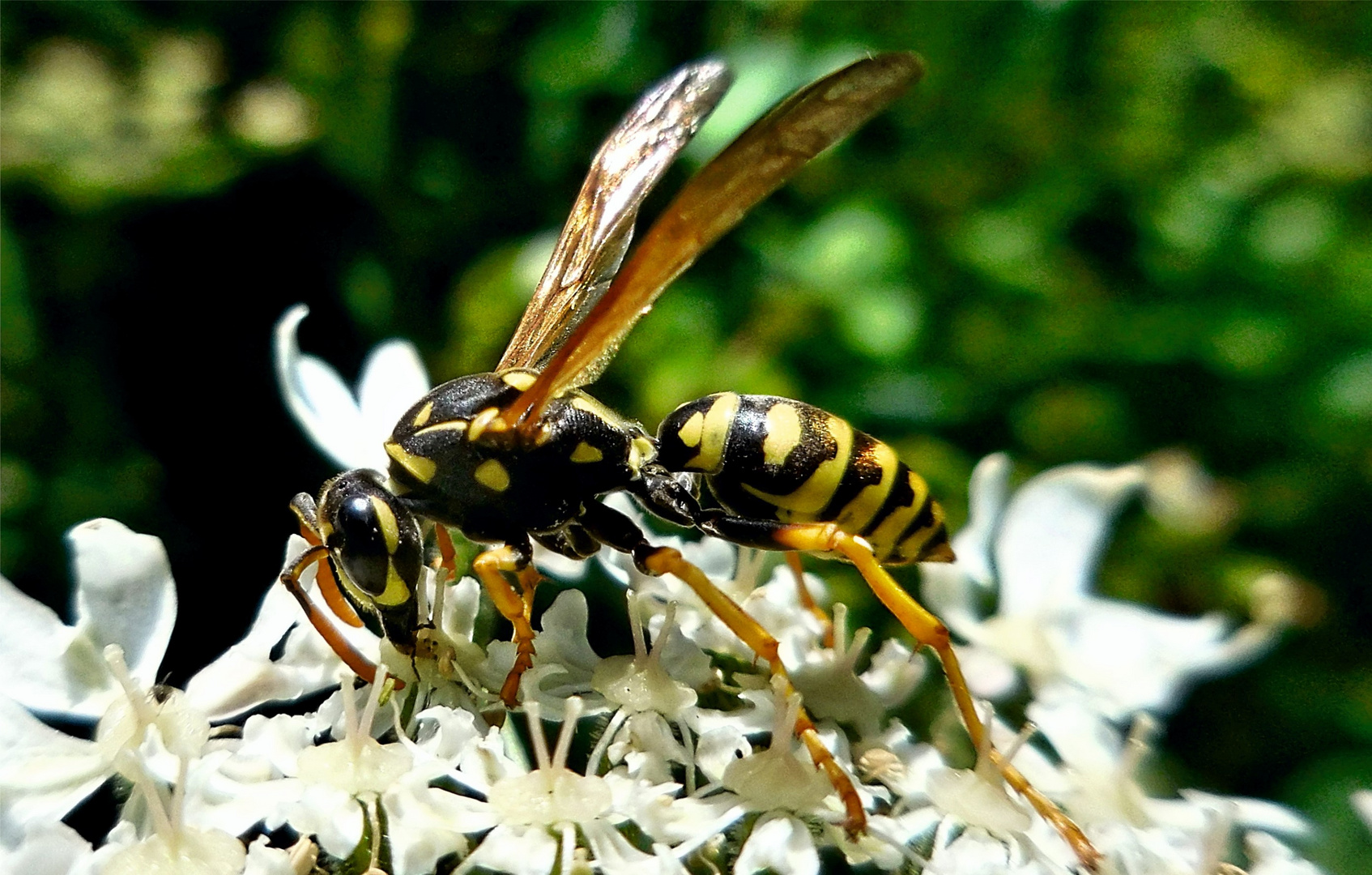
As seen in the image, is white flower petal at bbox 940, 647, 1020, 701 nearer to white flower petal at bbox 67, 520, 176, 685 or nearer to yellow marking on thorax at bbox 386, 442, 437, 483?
yellow marking on thorax at bbox 386, 442, 437, 483

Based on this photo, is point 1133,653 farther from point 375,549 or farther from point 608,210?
point 375,549

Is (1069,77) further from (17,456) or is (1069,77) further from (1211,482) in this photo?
(17,456)

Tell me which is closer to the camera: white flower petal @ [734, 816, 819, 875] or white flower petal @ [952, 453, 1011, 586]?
white flower petal @ [734, 816, 819, 875]

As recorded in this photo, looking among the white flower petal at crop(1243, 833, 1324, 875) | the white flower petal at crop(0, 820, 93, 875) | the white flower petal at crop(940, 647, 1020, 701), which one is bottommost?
the white flower petal at crop(940, 647, 1020, 701)

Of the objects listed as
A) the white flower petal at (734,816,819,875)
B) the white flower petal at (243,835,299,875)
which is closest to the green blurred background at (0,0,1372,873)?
the white flower petal at (734,816,819,875)

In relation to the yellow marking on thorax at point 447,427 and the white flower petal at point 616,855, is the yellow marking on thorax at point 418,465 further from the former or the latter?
the white flower petal at point 616,855

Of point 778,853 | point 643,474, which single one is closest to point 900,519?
point 643,474

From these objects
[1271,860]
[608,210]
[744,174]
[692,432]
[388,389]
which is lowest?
[1271,860]
